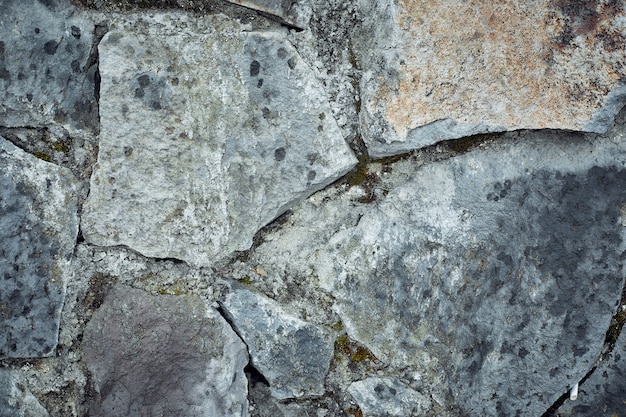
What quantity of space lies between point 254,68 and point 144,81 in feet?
0.61

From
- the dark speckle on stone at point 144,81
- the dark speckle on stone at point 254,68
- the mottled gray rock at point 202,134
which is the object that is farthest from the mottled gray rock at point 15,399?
the dark speckle on stone at point 254,68

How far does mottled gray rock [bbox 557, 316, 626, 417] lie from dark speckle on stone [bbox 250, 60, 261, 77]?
81cm

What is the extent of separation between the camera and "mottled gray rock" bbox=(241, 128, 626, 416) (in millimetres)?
1022

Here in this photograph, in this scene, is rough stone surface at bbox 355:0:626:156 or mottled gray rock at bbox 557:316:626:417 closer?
rough stone surface at bbox 355:0:626:156

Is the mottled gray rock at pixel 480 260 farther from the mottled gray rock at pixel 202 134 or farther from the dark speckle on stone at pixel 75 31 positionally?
the dark speckle on stone at pixel 75 31

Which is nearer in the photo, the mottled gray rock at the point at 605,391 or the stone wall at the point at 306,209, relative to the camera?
the stone wall at the point at 306,209

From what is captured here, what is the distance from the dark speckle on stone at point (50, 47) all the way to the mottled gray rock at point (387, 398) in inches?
30.4

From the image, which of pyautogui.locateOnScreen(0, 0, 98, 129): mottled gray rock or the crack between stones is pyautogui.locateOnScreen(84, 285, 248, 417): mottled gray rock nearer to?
pyautogui.locateOnScreen(0, 0, 98, 129): mottled gray rock

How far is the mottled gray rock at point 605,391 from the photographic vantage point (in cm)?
108

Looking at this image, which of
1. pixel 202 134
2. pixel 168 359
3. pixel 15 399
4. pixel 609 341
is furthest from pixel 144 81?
pixel 609 341

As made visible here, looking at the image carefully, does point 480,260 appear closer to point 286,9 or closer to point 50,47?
point 286,9

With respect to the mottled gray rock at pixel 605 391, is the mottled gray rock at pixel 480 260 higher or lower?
higher

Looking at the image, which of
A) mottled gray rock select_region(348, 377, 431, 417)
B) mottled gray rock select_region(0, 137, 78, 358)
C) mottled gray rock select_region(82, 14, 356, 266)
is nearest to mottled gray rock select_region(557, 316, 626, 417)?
mottled gray rock select_region(348, 377, 431, 417)

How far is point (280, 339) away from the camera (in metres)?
1.05
